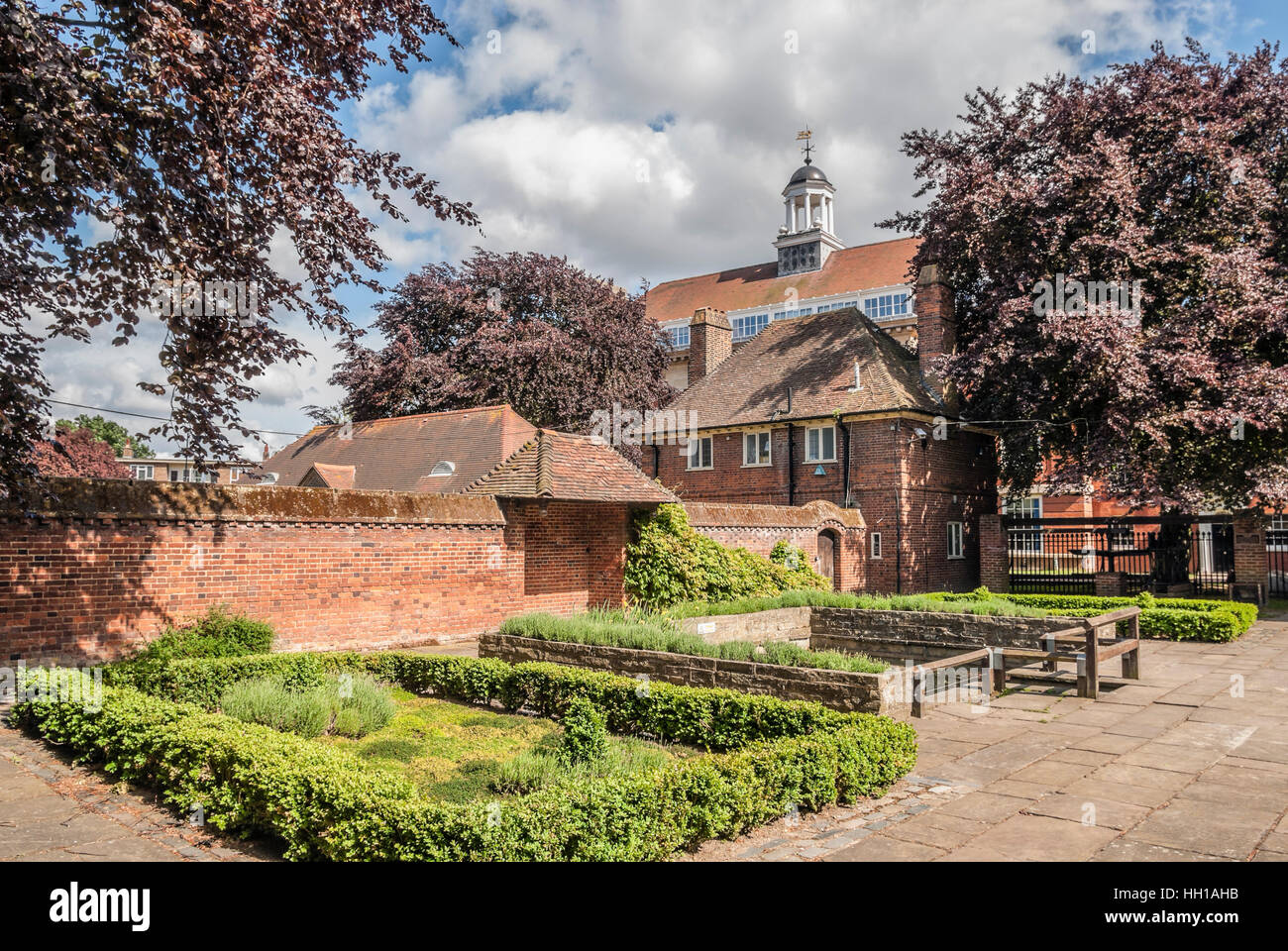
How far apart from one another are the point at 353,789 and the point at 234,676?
5.08m

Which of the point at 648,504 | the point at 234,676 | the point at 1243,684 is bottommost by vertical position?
the point at 1243,684

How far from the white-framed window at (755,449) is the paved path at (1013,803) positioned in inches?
751

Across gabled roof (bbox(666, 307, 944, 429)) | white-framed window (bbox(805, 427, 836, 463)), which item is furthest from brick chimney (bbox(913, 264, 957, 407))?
white-framed window (bbox(805, 427, 836, 463))

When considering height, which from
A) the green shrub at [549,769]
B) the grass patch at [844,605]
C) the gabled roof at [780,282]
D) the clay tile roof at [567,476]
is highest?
the gabled roof at [780,282]

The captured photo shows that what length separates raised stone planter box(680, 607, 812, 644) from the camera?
1404cm

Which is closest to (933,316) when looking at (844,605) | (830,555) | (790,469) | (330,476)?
(790,469)

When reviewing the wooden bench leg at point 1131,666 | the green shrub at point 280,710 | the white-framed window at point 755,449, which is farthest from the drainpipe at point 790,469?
the green shrub at point 280,710

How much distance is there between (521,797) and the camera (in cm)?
526

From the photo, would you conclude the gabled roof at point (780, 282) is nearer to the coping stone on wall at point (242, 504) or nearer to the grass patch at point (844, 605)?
the grass patch at point (844, 605)

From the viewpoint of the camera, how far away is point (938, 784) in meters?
6.98

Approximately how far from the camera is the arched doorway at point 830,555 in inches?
957
